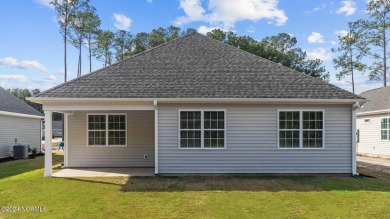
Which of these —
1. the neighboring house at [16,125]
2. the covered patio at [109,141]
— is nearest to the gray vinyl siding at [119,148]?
the covered patio at [109,141]

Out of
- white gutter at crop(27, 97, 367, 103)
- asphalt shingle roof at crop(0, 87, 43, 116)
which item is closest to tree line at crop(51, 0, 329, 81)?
asphalt shingle roof at crop(0, 87, 43, 116)

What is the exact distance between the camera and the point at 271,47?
A: 37.0 meters

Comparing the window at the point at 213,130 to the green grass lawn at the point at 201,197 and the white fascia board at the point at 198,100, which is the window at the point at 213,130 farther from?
the green grass lawn at the point at 201,197

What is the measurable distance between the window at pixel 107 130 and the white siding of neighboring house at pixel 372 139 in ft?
47.2

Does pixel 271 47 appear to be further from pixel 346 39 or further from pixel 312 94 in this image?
pixel 312 94

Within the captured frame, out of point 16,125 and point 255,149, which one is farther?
point 16,125

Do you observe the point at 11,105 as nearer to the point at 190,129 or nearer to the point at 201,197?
the point at 190,129

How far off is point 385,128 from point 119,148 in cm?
1455

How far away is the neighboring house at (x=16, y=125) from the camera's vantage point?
17461 millimetres

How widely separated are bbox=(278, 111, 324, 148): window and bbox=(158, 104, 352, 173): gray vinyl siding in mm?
181

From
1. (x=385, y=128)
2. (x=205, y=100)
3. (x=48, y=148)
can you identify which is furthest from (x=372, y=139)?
(x=48, y=148)

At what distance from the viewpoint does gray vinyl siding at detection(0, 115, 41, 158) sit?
17442mm

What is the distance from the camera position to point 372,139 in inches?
785

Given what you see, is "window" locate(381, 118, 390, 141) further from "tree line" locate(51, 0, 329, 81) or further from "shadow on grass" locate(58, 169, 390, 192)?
"tree line" locate(51, 0, 329, 81)
